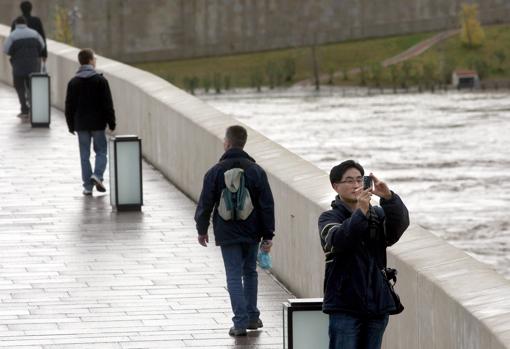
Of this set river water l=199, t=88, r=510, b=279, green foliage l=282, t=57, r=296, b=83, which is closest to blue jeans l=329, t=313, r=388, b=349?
river water l=199, t=88, r=510, b=279

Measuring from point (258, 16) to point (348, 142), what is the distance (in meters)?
15.2

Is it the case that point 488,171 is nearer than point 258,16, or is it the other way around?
point 488,171

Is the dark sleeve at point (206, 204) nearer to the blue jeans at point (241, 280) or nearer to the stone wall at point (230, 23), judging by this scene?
the blue jeans at point (241, 280)

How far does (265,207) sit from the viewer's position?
1009 cm

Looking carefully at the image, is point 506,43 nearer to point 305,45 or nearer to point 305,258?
point 305,45

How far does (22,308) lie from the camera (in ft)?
37.0

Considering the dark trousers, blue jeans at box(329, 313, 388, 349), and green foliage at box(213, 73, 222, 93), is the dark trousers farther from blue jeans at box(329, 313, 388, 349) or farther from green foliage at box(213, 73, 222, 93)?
green foliage at box(213, 73, 222, 93)

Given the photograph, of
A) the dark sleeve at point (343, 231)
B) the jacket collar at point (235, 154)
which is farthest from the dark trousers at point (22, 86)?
the dark sleeve at point (343, 231)

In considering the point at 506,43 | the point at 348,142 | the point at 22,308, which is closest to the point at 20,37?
the point at 22,308

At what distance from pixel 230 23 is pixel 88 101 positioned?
251 feet

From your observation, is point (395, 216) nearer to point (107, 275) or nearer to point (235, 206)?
point (235, 206)

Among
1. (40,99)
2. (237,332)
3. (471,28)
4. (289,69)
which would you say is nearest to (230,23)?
(289,69)

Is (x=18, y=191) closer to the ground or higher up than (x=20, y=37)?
closer to the ground

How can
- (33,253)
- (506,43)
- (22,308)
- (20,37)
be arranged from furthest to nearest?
(506,43)
(20,37)
(33,253)
(22,308)
